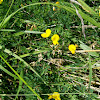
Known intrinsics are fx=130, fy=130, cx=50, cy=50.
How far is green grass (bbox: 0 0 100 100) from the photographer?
190 cm

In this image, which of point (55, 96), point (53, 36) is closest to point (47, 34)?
point (53, 36)

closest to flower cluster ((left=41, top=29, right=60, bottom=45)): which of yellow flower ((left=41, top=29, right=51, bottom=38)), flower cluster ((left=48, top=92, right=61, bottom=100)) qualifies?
yellow flower ((left=41, top=29, right=51, bottom=38))

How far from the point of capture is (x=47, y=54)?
1951 mm

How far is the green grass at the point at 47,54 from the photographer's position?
1.90 metres

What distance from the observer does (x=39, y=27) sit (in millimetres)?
1965

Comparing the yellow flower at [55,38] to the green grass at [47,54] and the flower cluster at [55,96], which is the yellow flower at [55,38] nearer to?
the green grass at [47,54]

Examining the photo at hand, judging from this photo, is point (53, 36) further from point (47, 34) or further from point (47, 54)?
point (47, 54)

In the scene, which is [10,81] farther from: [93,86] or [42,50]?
[93,86]

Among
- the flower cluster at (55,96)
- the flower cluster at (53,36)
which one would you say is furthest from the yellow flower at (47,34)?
the flower cluster at (55,96)

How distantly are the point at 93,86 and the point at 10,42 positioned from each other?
1.46 meters

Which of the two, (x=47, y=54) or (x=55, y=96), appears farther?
(x=47, y=54)

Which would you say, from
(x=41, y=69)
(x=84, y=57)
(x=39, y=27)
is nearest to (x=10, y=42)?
(x=39, y=27)

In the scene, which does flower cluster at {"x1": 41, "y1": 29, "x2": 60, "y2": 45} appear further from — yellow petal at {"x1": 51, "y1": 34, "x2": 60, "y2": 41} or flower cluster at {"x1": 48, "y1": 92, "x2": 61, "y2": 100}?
flower cluster at {"x1": 48, "y1": 92, "x2": 61, "y2": 100}

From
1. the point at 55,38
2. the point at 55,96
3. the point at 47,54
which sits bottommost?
the point at 55,96
